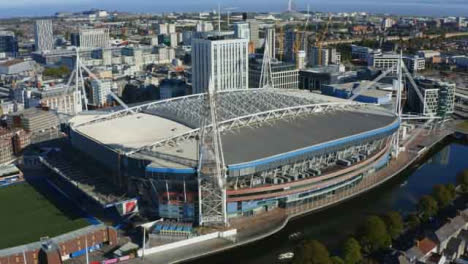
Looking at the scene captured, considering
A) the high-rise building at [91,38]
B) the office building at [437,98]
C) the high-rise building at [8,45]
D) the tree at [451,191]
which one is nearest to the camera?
the tree at [451,191]

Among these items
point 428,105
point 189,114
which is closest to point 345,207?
point 189,114

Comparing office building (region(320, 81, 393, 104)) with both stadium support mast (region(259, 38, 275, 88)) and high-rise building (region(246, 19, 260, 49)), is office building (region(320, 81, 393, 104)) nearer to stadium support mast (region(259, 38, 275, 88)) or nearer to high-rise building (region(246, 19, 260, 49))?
stadium support mast (region(259, 38, 275, 88))

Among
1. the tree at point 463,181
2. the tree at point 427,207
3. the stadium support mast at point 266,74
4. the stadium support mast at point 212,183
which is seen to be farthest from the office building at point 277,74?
the tree at point 427,207

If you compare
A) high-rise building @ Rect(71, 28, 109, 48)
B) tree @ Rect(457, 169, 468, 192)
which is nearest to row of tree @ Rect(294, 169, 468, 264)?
tree @ Rect(457, 169, 468, 192)

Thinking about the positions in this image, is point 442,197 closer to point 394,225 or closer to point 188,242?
point 394,225

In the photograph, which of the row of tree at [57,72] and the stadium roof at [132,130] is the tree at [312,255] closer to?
the stadium roof at [132,130]

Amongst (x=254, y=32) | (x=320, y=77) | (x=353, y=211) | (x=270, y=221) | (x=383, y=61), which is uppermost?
(x=254, y=32)

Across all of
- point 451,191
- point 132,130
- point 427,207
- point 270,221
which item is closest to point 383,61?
point 451,191
